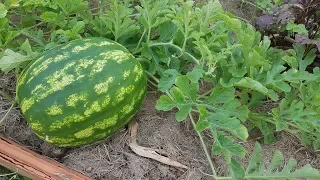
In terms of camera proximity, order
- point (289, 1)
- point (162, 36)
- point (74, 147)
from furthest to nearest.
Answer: point (289, 1) → point (162, 36) → point (74, 147)

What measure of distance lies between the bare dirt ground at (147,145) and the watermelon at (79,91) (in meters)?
0.10

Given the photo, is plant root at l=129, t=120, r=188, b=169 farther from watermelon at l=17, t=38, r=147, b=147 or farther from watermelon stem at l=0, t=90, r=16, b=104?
watermelon stem at l=0, t=90, r=16, b=104

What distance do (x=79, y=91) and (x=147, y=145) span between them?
40 cm

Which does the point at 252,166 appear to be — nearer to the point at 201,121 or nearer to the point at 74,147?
the point at 201,121

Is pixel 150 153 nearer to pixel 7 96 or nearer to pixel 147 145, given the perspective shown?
pixel 147 145

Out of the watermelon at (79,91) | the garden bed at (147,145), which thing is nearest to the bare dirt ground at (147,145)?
the garden bed at (147,145)

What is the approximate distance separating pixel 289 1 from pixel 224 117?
85 cm

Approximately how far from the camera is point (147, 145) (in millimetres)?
2000

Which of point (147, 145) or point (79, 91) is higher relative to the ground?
point (79, 91)

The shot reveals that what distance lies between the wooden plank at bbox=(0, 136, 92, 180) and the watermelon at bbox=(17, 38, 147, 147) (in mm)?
95

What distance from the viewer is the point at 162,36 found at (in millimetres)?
2115

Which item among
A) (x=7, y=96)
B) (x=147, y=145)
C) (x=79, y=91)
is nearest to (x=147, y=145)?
(x=147, y=145)

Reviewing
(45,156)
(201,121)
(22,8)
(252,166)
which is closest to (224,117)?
(201,121)

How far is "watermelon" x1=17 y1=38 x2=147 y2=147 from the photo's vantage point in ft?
5.84
